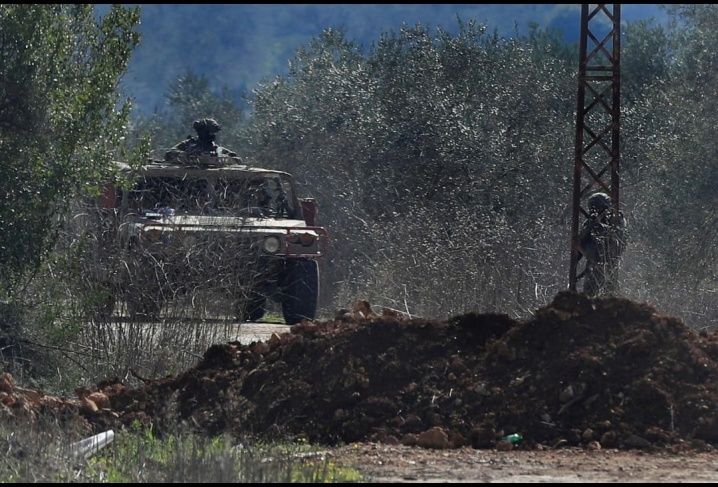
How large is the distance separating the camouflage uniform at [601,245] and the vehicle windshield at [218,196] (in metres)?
3.70

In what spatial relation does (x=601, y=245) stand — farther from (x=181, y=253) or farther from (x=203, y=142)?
(x=203, y=142)

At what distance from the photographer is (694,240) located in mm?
18500

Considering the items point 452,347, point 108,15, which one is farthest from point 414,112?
point 452,347

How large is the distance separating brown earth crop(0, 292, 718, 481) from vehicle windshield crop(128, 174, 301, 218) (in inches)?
118

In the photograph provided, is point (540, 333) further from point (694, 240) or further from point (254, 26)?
point (254, 26)

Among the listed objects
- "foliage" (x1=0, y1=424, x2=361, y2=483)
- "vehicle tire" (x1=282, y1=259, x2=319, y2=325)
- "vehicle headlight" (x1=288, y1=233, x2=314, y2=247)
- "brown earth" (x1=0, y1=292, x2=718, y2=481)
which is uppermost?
"vehicle headlight" (x1=288, y1=233, x2=314, y2=247)

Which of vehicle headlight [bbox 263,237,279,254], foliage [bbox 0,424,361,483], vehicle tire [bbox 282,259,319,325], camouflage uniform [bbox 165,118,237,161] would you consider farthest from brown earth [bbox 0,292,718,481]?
camouflage uniform [bbox 165,118,237,161]

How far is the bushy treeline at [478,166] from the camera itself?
49.3ft

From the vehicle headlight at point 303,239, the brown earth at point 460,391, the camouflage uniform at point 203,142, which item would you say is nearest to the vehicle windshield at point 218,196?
the vehicle headlight at point 303,239

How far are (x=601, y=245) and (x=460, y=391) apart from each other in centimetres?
548

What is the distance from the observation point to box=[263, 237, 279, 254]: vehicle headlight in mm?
13703

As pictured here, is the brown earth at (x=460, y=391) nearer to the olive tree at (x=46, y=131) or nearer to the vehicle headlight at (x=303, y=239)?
the olive tree at (x=46, y=131)

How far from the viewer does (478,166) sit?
66.7ft

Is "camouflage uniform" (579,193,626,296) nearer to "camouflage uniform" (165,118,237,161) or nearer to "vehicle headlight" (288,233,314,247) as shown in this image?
"vehicle headlight" (288,233,314,247)
